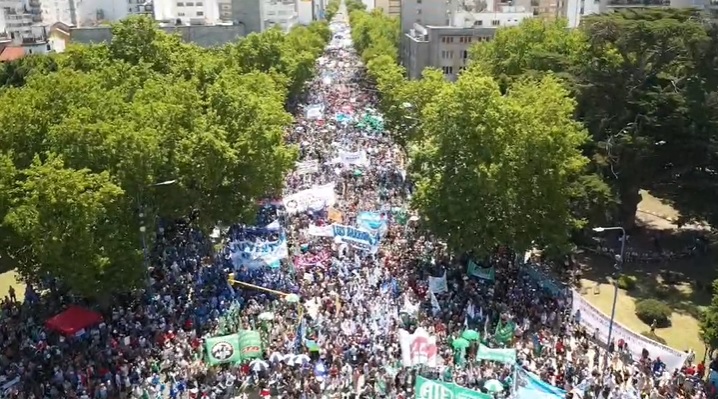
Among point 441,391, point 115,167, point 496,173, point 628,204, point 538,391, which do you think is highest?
point 115,167

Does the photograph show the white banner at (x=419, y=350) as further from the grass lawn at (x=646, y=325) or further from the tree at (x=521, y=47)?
the tree at (x=521, y=47)

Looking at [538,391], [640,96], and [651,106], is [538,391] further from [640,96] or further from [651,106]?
[640,96]

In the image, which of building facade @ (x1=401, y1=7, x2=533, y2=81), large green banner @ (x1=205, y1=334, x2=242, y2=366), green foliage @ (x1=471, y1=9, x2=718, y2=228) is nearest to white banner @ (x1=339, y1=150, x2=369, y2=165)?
green foliage @ (x1=471, y1=9, x2=718, y2=228)

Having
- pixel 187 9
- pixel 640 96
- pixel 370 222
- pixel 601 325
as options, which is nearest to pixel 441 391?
pixel 601 325

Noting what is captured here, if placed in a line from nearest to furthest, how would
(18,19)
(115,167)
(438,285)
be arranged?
(115,167)
(438,285)
(18,19)

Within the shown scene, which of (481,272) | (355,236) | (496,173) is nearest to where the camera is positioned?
(496,173)

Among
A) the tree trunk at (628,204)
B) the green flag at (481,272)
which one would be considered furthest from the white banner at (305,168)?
the tree trunk at (628,204)

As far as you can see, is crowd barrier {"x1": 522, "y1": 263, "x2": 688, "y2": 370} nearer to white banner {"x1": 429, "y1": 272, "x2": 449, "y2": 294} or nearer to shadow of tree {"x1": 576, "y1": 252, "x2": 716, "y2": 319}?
shadow of tree {"x1": 576, "y1": 252, "x2": 716, "y2": 319}
